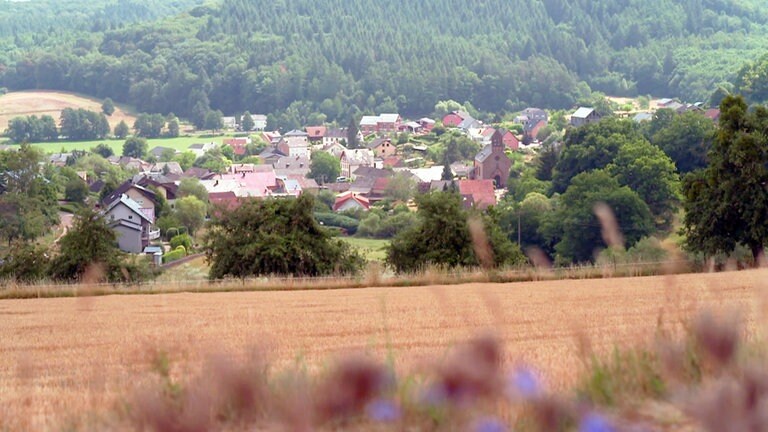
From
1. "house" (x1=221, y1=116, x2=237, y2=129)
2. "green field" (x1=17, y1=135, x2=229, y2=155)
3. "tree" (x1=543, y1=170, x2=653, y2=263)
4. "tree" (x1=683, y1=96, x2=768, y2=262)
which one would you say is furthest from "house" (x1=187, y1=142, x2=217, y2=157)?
"tree" (x1=683, y1=96, x2=768, y2=262)

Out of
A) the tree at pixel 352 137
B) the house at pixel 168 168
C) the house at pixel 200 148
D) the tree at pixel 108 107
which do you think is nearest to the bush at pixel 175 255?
the house at pixel 168 168

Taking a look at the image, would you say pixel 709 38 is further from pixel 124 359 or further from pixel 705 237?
pixel 124 359

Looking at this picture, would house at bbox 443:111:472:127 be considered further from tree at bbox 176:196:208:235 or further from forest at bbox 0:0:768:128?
tree at bbox 176:196:208:235

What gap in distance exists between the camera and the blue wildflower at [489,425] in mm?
3762

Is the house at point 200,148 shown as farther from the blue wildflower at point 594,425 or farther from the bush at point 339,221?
the blue wildflower at point 594,425

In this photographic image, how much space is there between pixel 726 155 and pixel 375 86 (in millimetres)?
150308

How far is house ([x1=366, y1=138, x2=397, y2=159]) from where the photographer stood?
120m

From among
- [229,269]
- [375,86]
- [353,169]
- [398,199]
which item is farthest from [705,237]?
[375,86]

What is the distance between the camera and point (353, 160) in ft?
373

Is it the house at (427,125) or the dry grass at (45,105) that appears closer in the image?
the house at (427,125)

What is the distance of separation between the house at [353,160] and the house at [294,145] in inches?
226

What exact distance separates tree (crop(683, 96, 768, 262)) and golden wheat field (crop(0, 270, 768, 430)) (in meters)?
8.49

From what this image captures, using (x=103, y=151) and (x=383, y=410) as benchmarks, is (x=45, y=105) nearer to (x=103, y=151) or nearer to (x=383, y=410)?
(x=103, y=151)

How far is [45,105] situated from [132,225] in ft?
347
